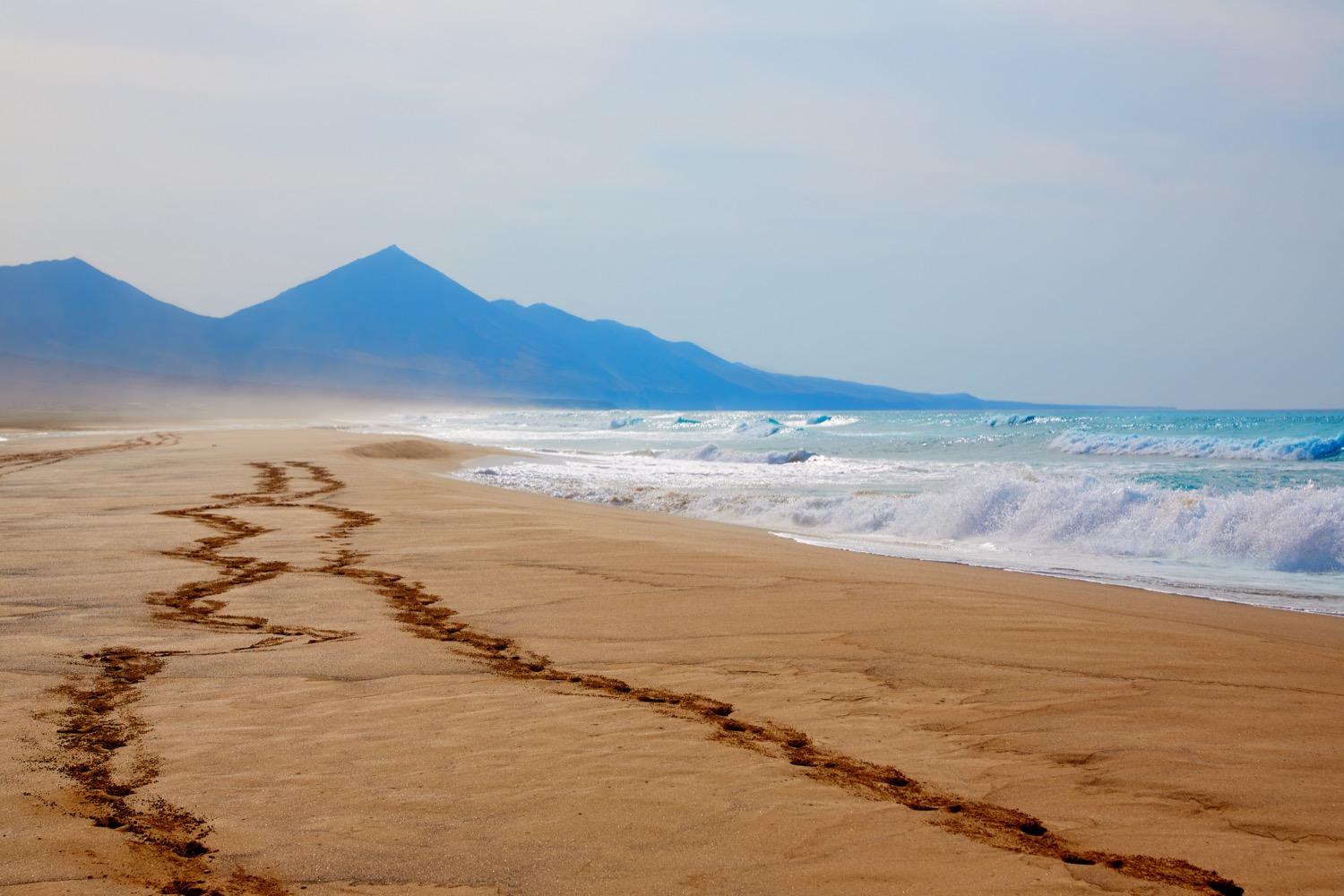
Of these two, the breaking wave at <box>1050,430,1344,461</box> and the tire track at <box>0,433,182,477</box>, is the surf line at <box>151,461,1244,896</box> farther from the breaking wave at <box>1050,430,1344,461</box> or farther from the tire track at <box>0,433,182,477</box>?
the breaking wave at <box>1050,430,1344,461</box>

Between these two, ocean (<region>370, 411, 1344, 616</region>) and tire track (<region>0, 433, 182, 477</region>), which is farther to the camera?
tire track (<region>0, 433, 182, 477</region>)

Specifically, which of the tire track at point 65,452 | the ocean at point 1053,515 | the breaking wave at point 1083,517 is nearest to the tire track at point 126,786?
the ocean at point 1053,515

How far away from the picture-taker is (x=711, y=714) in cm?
397

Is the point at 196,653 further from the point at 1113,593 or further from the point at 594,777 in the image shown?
the point at 1113,593

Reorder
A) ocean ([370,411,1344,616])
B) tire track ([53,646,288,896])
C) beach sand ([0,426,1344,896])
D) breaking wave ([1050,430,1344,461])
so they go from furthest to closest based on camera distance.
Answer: breaking wave ([1050,430,1344,461]), ocean ([370,411,1344,616]), beach sand ([0,426,1344,896]), tire track ([53,646,288,896])

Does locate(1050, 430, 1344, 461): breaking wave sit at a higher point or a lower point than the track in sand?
higher

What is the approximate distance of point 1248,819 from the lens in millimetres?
2975

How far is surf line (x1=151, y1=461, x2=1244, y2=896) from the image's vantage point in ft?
8.84

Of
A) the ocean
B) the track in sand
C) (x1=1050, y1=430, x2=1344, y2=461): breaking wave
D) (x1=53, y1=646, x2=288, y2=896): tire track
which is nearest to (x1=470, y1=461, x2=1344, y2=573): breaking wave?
the ocean

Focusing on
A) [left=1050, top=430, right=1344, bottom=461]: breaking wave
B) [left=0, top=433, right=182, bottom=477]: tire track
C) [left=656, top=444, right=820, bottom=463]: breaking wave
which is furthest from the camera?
[left=1050, top=430, right=1344, bottom=461]: breaking wave

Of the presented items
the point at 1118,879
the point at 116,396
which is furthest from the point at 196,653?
the point at 116,396

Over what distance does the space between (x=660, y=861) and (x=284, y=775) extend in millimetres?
1389

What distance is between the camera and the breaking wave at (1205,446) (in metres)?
34.2

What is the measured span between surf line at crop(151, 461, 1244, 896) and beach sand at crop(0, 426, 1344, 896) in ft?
0.06
